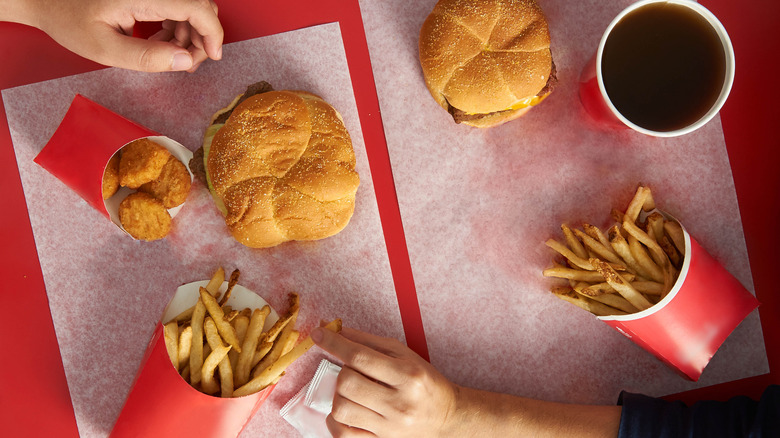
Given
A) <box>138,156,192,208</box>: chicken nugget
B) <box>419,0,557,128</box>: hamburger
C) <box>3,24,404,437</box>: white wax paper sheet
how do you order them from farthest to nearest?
1. <box>3,24,404,437</box>: white wax paper sheet
2. <box>138,156,192,208</box>: chicken nugget
3. <box>419,0,557,128</box>: hamburger

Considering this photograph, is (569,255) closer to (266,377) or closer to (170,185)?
(266,377)

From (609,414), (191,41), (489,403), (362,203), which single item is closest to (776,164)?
(609,414)

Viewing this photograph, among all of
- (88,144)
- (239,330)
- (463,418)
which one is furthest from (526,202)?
(88,144)

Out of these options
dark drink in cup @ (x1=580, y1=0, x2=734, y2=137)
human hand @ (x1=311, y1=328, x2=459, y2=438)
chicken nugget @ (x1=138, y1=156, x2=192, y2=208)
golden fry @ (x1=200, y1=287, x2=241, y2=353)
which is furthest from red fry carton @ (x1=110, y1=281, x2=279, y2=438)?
dark drink in cup @ (x1=580, y1=0, x2=734, y2=137)

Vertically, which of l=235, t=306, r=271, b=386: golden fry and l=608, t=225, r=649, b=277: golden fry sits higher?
l=608, t=225, r=649, b=277: golden fry

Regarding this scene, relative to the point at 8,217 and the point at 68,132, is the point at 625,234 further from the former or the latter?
the point at 8,217

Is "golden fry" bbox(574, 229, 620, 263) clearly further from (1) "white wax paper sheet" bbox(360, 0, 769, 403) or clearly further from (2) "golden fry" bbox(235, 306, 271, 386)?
(2) "golden fry" bbox(235, 306, 271, 386)

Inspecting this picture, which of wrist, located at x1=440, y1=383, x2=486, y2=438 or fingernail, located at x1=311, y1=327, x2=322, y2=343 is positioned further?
wrist, located at x1=440, y1=383, x2=486, y2=438
